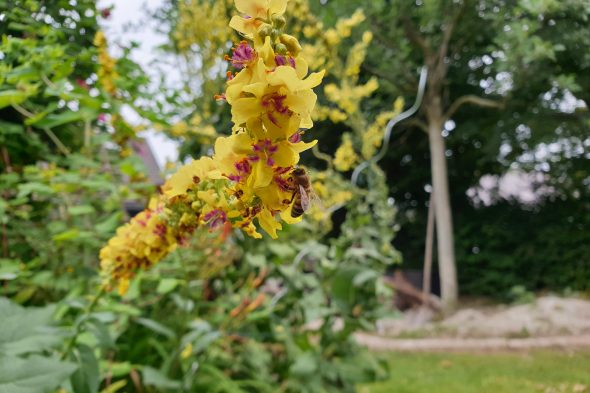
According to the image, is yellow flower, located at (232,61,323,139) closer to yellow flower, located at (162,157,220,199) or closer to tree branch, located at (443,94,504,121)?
yellow flower, located at (162,157,220,199)

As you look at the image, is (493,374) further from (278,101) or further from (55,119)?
(278,101)

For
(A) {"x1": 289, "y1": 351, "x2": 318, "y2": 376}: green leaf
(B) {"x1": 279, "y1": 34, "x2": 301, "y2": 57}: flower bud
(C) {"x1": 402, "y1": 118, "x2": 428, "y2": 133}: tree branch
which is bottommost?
(A) {"x1": 289, "y1": 351, "x2": 318, "y2": 376}: green leaf

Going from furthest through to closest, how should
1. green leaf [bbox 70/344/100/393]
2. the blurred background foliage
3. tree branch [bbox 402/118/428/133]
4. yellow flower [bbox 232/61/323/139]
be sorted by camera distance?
tree branch [bbox 402/118/428/133] < the blurred background foliage < green leaf [bbox 70/344/100/393] < yellow flower [bbox 232/61/323/139]

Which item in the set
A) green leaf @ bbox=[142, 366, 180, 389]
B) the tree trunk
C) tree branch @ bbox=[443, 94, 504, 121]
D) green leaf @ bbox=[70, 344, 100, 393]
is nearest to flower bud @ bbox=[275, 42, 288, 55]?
green leaf @ bbox=[70, 344, 100, 393]

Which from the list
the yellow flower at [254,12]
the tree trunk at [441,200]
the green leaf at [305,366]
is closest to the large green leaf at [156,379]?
the green leaf at [305,366]

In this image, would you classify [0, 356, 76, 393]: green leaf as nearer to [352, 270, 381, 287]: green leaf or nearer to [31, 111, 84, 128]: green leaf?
[31, 111, 84, 128]: green leaf

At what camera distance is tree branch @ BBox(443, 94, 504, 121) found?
4980 millimetres

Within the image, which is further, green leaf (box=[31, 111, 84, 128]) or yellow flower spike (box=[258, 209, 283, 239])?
green leaf (box=[31, 111, 84, 128])

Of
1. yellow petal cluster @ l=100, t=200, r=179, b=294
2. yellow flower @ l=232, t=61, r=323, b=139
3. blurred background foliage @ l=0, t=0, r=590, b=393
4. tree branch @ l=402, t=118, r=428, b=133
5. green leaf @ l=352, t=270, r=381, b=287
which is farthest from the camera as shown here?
tree branch @ l=402, t=118, r=428, b=133

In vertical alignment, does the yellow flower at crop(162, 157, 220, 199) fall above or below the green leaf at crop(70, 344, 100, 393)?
above

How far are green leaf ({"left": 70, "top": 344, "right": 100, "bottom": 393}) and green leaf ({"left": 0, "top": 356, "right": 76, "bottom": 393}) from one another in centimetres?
13

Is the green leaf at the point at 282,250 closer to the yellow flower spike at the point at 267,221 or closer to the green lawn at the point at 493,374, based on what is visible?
the green lawn at the point at 493,374

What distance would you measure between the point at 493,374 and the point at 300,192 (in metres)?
1.98

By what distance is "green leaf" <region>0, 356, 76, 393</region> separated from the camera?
599mm
